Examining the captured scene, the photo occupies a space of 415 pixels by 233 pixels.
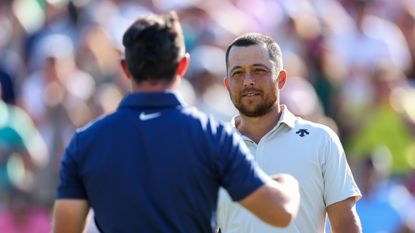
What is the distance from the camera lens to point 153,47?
5.16 metres

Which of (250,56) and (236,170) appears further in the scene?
(250,56)

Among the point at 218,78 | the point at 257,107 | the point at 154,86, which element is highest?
the point at 154,86

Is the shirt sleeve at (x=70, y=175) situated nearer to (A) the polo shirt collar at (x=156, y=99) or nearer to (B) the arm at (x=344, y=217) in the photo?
(A) the polo shirt collar at (x=156, y=99)

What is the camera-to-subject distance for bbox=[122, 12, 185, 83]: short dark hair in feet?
16.9

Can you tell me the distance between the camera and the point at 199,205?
518 centimetres

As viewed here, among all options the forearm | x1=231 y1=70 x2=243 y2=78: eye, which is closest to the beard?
x1=231 y1=70 x2=243 y2=78: eye

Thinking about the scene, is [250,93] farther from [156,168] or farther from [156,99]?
[156,168]

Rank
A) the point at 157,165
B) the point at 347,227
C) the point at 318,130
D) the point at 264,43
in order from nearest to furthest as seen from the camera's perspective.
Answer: the point at 157,165, the point at 347,227, the point at 318,130, the point at 264,43

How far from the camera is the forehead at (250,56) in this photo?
6.98 m

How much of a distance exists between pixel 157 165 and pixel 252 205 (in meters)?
0.42

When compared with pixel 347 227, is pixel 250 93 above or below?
above

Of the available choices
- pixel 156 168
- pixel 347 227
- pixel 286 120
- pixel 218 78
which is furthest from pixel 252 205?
pixel 218 78

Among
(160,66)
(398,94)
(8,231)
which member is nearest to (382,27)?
(398,94)

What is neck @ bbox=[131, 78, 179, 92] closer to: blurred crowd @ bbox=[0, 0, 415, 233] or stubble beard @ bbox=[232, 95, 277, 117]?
stubble beard @ bbox=[232, 95, 277, 117]
